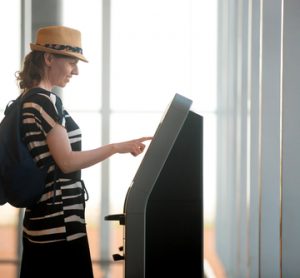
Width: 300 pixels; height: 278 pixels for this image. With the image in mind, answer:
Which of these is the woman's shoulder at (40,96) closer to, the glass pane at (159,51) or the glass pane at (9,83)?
the glass pane at (9,83)

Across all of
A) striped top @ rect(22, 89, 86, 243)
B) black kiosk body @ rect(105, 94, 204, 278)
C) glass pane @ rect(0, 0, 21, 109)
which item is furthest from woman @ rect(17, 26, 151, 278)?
glass pane @ rect(0, 0, 21, 109)

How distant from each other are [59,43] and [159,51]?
264 cm

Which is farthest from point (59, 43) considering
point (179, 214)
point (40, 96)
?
point (179, 214)

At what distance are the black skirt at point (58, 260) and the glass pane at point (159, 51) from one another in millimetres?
2746

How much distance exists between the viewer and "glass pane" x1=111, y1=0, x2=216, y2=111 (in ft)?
14.8

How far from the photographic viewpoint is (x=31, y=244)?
1.90 m

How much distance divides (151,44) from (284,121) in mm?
2343

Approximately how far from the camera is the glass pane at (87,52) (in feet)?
14.6

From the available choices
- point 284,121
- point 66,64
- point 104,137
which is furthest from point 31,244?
point 104,137

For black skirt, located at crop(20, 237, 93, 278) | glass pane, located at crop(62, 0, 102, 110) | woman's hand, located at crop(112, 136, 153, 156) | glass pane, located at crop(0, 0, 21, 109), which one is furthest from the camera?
glass pane, located at crop(62, 0, 102, 110)

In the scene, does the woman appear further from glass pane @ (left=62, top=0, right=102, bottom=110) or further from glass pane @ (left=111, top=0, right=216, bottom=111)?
glass pane @ (left=111, top=0, right=216, bottom=111)

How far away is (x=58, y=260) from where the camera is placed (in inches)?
73.7

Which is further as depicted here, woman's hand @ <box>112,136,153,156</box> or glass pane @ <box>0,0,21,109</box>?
glass pane @ <box>0,0,21,109</box>

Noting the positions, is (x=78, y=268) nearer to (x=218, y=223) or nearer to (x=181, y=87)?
(x=181, y=87)
